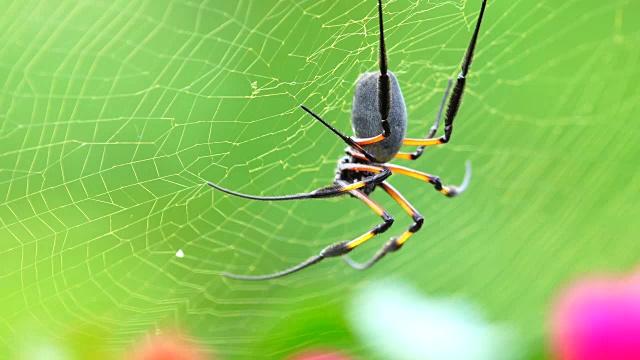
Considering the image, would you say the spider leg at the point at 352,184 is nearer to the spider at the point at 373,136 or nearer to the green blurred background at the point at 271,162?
the spider at the point at 373,136

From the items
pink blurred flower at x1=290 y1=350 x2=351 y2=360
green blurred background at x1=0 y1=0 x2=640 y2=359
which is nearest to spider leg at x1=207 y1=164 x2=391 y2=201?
green blurred background at x1=0 y1=0 x2=640 y2=359

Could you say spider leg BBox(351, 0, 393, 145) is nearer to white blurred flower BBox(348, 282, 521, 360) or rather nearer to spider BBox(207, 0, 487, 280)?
spider BBox(207, 0, 487, 280)

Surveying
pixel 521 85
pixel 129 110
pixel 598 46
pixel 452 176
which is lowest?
pixel 129 110

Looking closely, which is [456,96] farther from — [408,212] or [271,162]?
[271,162]

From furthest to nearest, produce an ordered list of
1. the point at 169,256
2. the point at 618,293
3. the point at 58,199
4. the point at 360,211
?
the point at 360,211 < the point at 169,256 < the point at 58,199 < the point at 618,293

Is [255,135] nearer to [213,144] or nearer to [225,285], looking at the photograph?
[213,144]

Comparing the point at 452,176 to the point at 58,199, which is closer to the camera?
the point at 58,199

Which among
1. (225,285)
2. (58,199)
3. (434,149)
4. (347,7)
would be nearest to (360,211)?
(434,149)

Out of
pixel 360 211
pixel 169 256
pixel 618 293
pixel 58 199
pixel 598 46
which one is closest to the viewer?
pixel 618 293

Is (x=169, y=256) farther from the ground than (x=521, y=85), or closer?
closer
